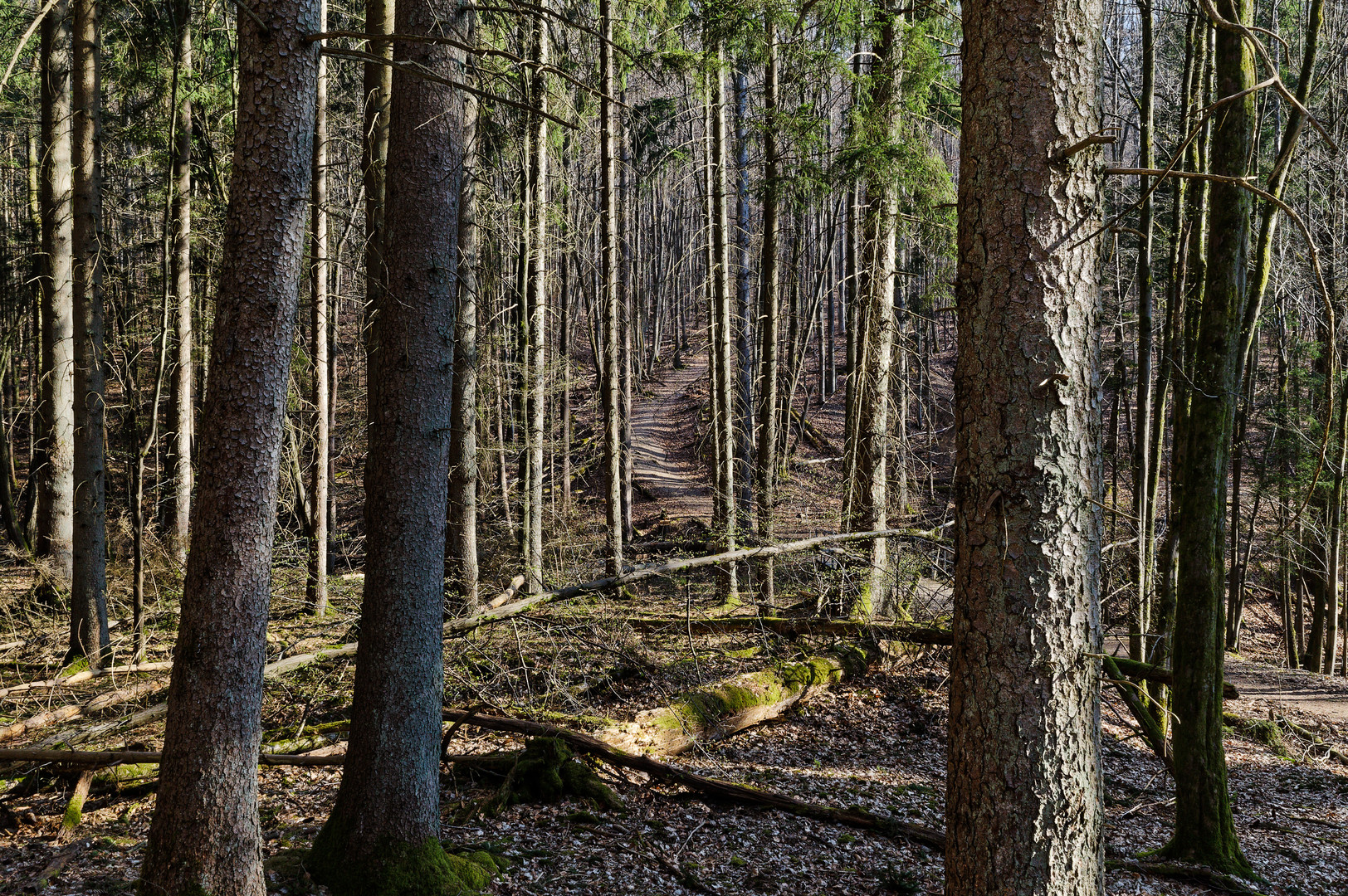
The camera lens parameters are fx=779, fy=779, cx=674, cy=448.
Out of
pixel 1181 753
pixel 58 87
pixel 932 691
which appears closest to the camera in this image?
pixel 1181 753

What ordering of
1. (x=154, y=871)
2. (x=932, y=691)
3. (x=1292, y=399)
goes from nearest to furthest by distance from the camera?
(x=154, y=871) < (x=932, y=691) < (x=1292, y=399)

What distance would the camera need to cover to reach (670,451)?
1072 inches

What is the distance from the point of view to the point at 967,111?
9.69 ft

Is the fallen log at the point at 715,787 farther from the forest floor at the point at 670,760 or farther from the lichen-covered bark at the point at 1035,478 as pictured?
the lichen-covered bark at the point at 1035,478

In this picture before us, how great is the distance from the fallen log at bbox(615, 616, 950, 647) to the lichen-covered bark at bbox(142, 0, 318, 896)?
19.1 ft

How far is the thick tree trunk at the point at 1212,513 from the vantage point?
4.87m

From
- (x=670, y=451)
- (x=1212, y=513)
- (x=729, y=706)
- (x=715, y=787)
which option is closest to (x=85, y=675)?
(x=715, y=787)

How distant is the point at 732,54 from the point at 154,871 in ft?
39.2

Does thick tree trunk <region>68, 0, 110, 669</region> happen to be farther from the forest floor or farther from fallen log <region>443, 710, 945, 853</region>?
fallen log <region>443, 710, 945, 853</region>

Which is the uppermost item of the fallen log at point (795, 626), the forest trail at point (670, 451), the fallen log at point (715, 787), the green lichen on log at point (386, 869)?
the forest trail at point (670, 451)

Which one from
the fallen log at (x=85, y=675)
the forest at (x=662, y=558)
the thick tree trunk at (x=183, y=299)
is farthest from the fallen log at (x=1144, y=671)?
the thick tree trunk at (x=183, y=299)

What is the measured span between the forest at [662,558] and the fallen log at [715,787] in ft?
0.11

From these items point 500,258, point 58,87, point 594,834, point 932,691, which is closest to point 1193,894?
point 594,834

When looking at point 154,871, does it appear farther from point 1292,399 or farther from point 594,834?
point 1292,399
